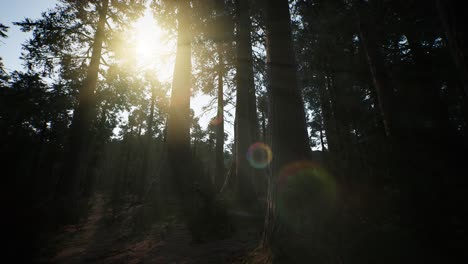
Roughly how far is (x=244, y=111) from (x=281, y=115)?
17.7ft

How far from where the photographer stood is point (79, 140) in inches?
339

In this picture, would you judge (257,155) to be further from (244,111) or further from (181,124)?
(181,124)

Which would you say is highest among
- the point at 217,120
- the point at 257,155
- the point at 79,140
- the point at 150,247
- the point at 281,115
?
the point at 217,120

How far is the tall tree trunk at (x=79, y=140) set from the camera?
25.8 ft

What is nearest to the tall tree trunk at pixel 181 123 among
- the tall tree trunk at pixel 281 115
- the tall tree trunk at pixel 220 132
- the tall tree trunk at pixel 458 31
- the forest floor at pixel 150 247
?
the forest floor at pixel 150 247

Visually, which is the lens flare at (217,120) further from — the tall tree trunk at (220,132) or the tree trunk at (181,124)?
the tree trunk at (181,124)

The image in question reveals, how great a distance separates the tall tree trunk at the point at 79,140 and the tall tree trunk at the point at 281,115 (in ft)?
27.0

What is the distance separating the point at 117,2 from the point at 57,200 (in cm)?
946

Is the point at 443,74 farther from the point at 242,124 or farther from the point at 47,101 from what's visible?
the point at 47,101

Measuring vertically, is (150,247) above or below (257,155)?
below

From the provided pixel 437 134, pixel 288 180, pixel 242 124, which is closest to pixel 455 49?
pixel 288 180

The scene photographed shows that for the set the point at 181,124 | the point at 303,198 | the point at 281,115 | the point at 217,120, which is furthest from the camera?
the point at 217,120

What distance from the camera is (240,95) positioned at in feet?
28.9

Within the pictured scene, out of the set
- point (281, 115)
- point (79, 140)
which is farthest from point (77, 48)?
point (281, 115)
